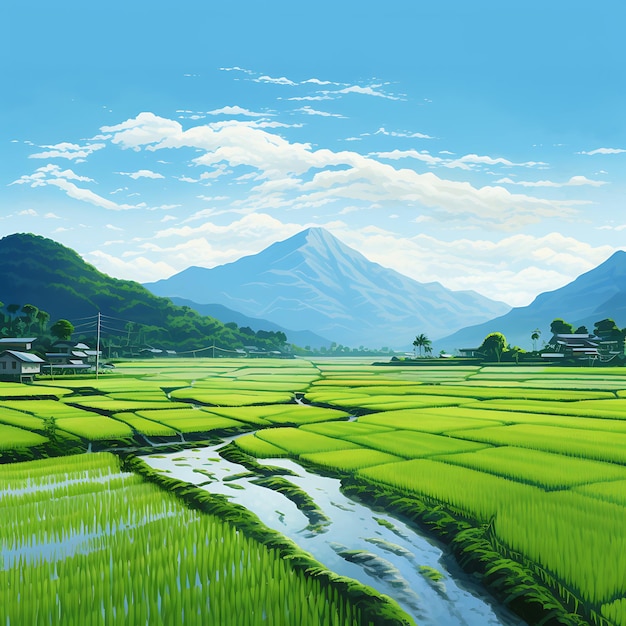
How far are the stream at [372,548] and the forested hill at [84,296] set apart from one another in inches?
4403

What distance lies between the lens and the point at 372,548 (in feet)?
22.4

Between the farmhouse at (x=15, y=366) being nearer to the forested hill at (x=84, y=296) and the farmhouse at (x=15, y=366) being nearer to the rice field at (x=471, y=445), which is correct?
the rice field at (x=471, y=445)

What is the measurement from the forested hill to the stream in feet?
367

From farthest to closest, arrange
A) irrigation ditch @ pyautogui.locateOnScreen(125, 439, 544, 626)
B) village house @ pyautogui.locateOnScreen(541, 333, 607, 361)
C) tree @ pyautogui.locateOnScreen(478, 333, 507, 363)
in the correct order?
tree @ pyautogui.locateOnScreen(478, 333, 507, 363)
village house @ pyautogui.locateOnScreen(541, 333, 607, 361)
irrigation ditch @ pyautogui.locateOnScreen(125, 439, 544, 626)

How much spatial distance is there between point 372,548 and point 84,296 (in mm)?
170511

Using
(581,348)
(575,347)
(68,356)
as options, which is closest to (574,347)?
(575,347)

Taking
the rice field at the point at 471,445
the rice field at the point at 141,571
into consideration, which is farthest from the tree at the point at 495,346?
the rice field at the point at 141,571

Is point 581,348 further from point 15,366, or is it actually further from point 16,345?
point 16,345

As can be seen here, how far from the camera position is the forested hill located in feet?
422

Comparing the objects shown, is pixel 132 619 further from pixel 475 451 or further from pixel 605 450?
pixel 605 450

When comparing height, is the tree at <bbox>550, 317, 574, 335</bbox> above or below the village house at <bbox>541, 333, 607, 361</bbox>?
above

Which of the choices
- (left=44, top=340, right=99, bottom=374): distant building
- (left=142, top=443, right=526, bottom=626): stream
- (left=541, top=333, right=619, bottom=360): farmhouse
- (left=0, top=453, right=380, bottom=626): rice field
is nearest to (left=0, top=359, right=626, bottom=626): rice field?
(left=142, top=443, right=526, bottom=626): stream

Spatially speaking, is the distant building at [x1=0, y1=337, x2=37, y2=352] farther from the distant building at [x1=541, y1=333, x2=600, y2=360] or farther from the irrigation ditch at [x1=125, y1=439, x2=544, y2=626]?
the distant building at [x1=541, y1=333, x2=600, y2=360]

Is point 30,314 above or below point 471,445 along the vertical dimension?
above
